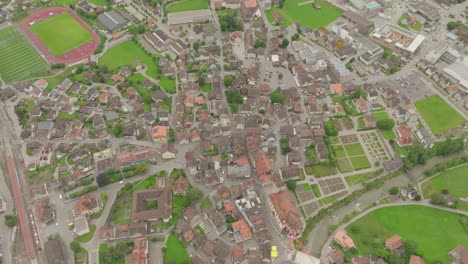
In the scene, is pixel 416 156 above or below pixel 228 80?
below

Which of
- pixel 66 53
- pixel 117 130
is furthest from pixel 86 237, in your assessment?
pixel 66 53

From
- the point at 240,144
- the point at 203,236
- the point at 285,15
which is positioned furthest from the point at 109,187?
the point at 285,15

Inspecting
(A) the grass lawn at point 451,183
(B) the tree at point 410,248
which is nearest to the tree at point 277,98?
(A) the grass lawn at point 451,183

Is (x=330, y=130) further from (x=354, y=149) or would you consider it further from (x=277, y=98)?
(x=277, y=98)

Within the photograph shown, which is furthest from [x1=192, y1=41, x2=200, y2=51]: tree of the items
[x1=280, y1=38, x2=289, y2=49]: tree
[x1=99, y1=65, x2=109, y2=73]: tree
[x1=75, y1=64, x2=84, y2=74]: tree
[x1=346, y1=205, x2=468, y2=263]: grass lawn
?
[x1=346, y1=205, x2=468, y2=263]: grass lawn

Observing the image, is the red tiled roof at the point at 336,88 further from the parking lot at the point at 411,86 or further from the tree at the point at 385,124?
the tree at the point at 385,124

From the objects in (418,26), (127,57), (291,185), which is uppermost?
(418,26)

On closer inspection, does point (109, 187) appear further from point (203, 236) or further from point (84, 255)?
point (203, 236)
